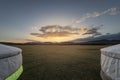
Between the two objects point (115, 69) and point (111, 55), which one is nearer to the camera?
point (115, 69)

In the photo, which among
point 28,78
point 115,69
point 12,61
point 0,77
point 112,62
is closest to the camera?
point 0,77

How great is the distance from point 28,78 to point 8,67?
2185 millimetres

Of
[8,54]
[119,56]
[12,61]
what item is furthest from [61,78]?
[119,56]

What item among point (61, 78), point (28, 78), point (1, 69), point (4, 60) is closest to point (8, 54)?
point (4, 60)

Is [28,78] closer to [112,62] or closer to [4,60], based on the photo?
[4,60]

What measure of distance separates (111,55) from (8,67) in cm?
297

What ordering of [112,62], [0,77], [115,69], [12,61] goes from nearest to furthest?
[0,77] → [115,69] → [112,62] → [12,61]

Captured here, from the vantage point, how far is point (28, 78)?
7.25 m

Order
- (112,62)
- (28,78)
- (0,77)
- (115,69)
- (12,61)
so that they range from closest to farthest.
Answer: (0,77), (115,69), (112,62), (12,61), (28,78)

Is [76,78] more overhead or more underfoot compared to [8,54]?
more underfoot

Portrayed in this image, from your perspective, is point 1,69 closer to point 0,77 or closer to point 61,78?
point 0,77

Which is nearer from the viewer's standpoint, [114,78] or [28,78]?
[114,78]

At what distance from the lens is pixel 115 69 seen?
4.75 meters

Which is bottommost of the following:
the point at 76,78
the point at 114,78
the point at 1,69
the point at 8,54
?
the point at 76,78
